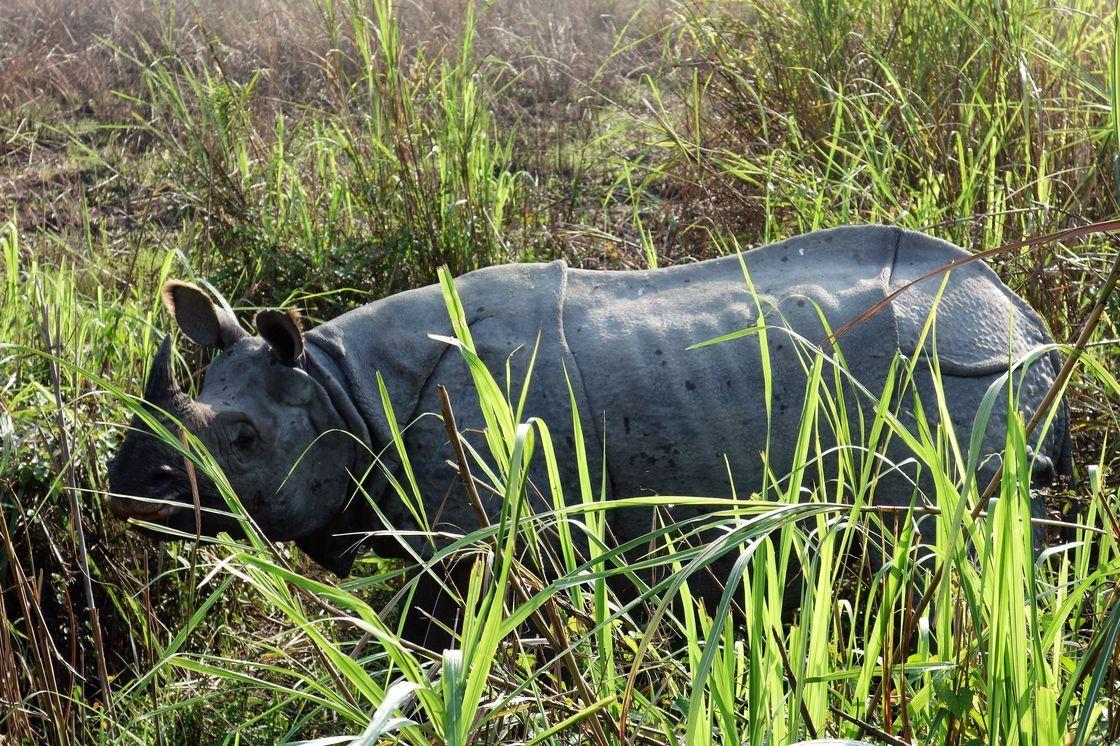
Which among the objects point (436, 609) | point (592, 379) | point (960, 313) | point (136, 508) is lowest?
point (436, 609)

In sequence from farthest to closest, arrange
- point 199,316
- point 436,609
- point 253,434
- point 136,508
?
point 199,316 < point 253,434 < point 436,609 < point 136,508

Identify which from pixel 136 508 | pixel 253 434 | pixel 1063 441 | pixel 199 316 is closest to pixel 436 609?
pixel 253 434

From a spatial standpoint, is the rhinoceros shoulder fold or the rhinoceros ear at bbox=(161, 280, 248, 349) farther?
the rhinoceros ear at bbox=(161, 280, 248, 349)

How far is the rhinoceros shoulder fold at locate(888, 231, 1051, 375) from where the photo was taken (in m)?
3.15

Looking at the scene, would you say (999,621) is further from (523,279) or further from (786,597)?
(523,279)

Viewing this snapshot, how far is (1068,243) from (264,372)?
2510mm

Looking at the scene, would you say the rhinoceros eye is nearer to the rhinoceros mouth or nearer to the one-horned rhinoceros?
the one-horned rhinoceros

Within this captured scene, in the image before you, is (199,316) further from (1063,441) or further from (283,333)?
(1063,441)

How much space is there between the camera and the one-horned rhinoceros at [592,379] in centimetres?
314

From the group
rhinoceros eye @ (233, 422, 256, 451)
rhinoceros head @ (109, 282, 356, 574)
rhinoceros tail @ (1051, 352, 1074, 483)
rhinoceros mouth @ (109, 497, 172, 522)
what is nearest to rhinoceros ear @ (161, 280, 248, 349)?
rhinoceros head @ (109, 282, 356, 574)

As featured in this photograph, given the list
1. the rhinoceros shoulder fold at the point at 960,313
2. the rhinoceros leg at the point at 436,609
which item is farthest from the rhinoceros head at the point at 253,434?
the rhinoceros shoulder fold at the point at 960,313

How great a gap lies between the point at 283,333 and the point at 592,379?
80 centimetres

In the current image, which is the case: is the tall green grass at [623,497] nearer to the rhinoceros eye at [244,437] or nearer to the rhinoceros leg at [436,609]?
the rhinoceros leg at [436,609]

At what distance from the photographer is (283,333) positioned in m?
3.26
